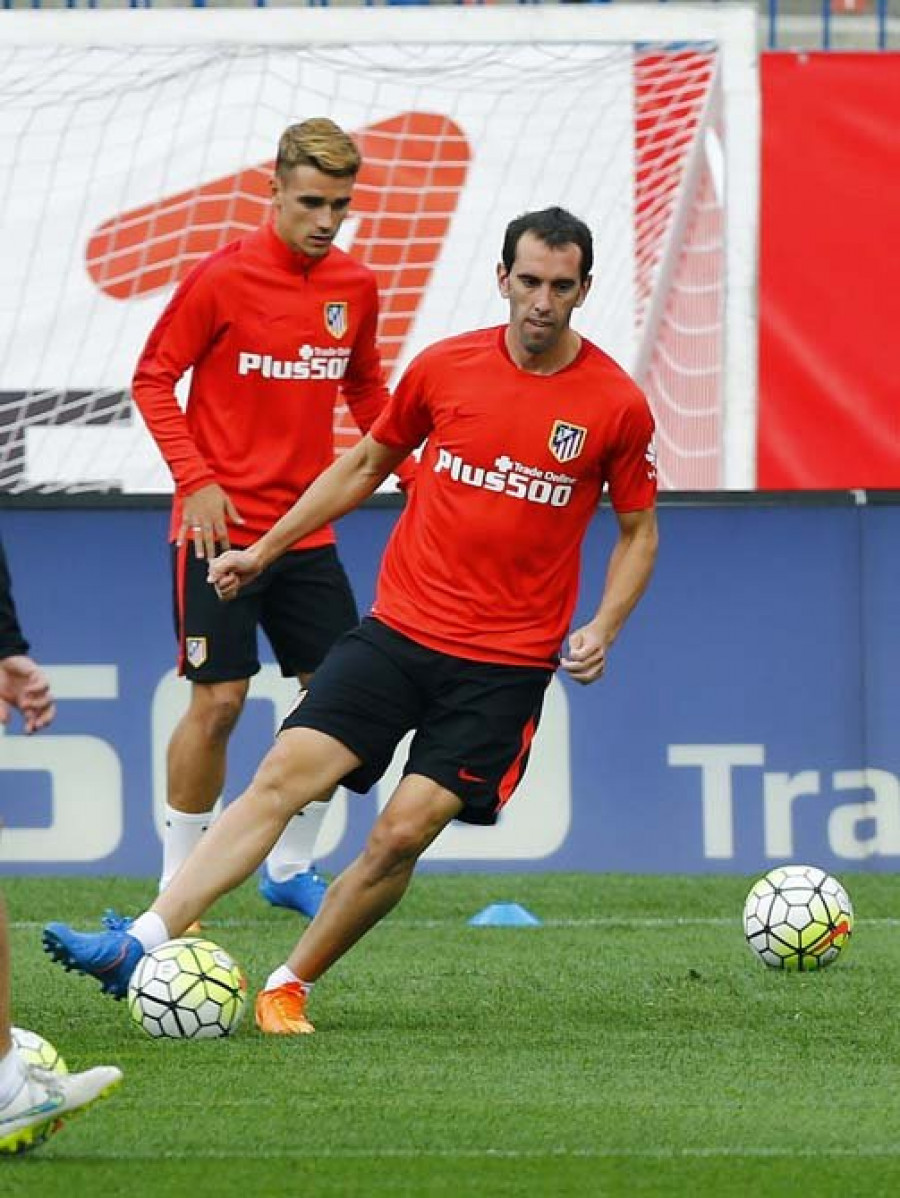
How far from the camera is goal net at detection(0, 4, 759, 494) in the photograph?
1301 cm

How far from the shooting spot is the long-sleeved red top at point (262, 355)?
323 inches

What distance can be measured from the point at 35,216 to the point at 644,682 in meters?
4.82

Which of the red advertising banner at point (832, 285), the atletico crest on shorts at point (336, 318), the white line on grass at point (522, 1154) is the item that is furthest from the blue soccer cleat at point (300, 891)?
the red advertising banner at point (832, 285)

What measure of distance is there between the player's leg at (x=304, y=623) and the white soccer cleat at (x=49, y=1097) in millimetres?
3697

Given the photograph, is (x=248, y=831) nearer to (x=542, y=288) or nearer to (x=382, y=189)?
(x=542, y=288)

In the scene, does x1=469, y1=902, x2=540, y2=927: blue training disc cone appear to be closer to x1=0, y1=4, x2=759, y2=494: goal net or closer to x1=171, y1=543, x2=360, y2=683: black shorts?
x1=171, y1=543, x2=360, y2=683: black shorts

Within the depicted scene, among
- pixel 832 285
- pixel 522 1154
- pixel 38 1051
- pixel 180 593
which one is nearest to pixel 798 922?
pixel 180 593

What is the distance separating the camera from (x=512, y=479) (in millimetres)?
6379

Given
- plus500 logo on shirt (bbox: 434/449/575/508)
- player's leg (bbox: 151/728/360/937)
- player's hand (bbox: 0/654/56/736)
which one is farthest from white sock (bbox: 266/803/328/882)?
player's hand (bbox: 0/654/56/736)

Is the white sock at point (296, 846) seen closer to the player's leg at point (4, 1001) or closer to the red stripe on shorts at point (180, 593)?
the red stripe on shorts at point (180, 593)

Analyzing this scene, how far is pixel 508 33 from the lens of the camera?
12.5 meters

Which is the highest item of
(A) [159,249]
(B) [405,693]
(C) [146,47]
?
(C) [146,47]

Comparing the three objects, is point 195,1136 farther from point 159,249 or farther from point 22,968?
point 159,249

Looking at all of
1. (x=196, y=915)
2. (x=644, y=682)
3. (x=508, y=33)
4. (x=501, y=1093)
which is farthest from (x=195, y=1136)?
(x=508, y=33)
